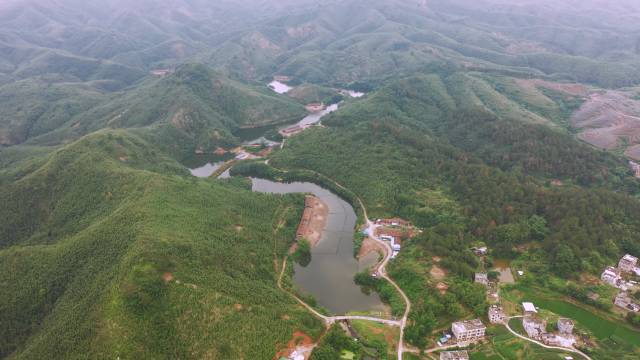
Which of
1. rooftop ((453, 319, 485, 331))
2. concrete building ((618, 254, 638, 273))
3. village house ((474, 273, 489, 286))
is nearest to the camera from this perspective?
rooftop ((453, 319, 485, 331))

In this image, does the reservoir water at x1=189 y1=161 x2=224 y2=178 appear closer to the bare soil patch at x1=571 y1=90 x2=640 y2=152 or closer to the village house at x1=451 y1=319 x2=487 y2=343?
the village house at x1=451 y1=319 x2=487 y2=343

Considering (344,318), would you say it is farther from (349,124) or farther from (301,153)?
(349,124)

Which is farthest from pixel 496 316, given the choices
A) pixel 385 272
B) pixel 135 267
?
pixel 135 267

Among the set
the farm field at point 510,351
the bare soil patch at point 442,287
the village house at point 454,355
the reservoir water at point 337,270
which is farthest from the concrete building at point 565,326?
the reservoir water at point 337,270

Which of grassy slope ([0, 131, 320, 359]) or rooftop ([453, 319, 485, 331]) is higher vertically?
rooftop ([453, 319, 485, 331])

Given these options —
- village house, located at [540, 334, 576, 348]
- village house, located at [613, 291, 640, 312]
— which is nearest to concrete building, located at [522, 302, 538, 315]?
village house, located at [540, 334, 576, 348]
